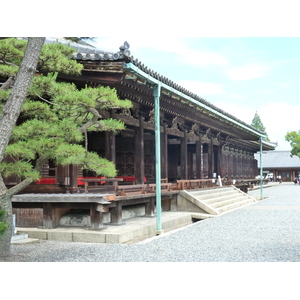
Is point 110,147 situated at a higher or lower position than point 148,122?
lower

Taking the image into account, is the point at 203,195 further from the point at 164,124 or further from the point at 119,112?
the point at 119,112

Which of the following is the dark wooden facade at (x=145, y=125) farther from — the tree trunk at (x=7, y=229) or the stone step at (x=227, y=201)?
the tree trunk at (x=7, y=229)

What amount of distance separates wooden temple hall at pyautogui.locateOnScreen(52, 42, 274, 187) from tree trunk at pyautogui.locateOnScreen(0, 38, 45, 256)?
10.4 ft

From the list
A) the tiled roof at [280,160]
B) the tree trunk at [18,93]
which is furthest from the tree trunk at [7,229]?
the tiled roof at [280,160]

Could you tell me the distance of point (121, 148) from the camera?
1739 cm

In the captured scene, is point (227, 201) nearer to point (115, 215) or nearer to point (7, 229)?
point (115, 215)

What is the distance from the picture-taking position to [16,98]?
671cm

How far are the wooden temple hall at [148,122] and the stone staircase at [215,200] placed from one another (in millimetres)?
1315

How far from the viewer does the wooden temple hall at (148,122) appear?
33.5 feet

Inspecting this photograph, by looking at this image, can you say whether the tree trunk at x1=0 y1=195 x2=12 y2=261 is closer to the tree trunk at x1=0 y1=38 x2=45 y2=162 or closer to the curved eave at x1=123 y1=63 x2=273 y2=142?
the tree trunk at x1=0 y1=38 x2=45 y2=162

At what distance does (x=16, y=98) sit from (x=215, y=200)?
38.3 feet

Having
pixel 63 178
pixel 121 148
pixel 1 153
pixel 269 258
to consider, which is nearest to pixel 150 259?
pixel 269 258

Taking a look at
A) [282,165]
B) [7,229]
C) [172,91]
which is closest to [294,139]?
[282,165]

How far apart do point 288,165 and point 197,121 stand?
45291 mm
